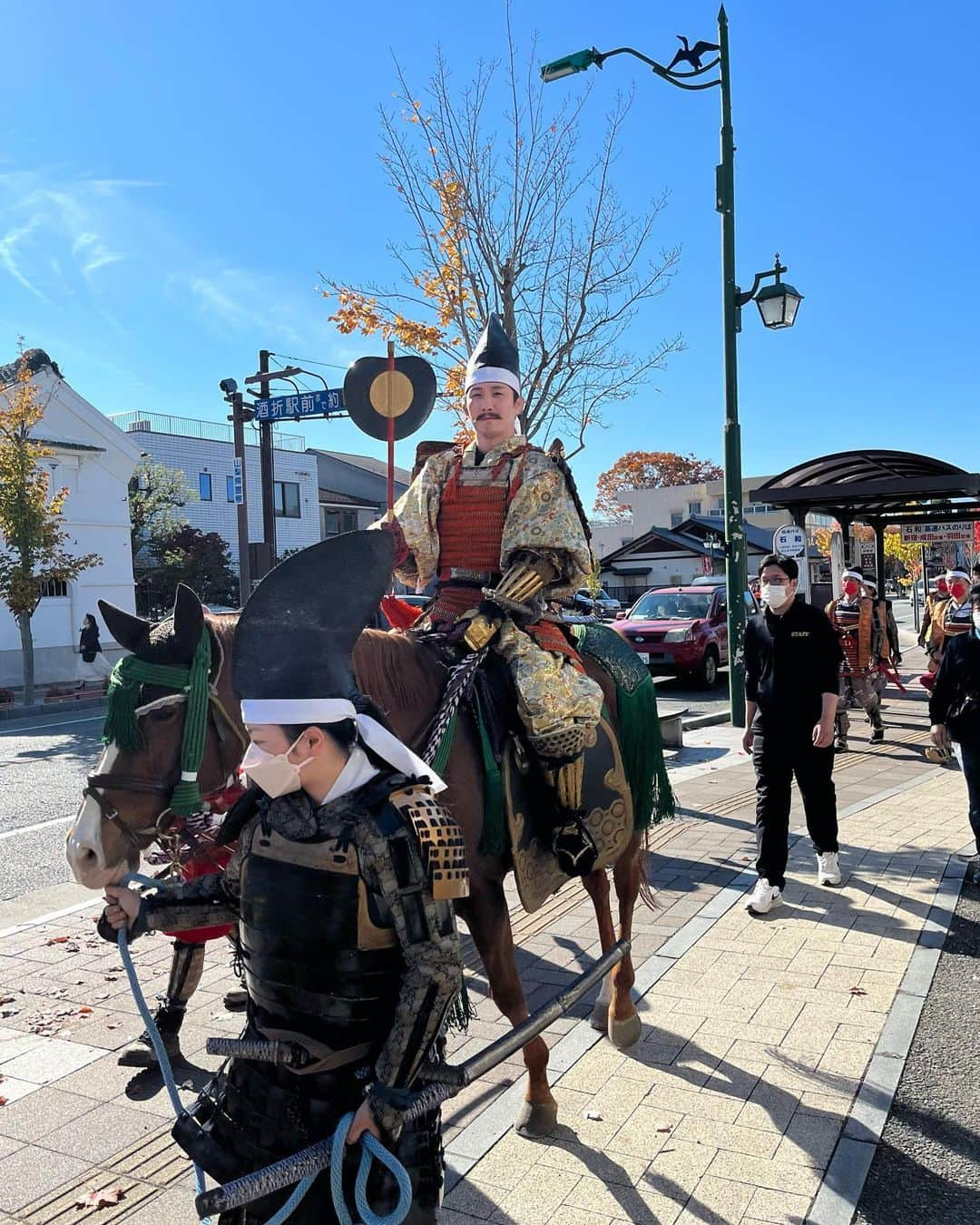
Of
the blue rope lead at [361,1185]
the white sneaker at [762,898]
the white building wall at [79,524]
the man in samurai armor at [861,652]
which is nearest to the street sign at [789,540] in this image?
the man in samurai armor at [861,652]

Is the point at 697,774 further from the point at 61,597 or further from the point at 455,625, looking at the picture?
the point at 61,597

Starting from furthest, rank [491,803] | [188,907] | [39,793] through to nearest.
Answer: [39,793] → [491,803] → [188,907]

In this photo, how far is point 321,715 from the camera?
1993 millimetres

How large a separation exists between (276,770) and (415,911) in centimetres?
42

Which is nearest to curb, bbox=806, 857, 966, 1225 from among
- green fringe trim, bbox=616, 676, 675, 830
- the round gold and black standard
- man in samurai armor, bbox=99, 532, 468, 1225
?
green fringe trim, bbox=616, 676, 675, 830

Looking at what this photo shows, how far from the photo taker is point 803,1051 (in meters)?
3.97

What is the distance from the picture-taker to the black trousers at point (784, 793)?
5.73 metres

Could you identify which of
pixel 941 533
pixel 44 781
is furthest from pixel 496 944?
pixel 941 533

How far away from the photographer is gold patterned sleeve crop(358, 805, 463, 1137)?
6.21 feet

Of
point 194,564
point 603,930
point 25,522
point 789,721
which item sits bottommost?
point 603,930

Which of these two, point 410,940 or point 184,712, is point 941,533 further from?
point 410,940

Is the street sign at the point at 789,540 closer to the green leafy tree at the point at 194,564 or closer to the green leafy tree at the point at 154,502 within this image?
the green leafy tree at the point at 194,564

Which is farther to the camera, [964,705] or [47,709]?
[47,709]

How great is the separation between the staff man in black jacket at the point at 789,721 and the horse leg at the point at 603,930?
4.86 feet
